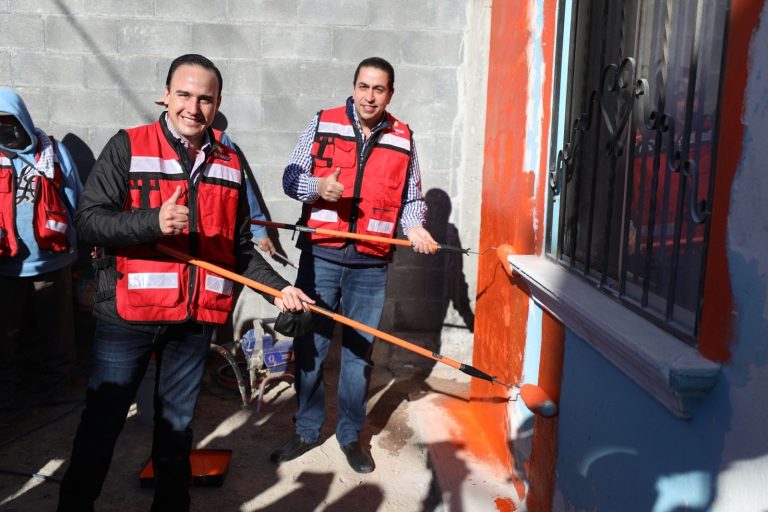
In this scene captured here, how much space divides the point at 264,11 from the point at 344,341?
2.38 m

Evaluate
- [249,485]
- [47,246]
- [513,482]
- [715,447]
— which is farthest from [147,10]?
[715,447]

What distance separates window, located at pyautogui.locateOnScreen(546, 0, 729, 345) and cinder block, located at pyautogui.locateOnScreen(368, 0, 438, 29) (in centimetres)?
198

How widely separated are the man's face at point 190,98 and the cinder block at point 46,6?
257 cm

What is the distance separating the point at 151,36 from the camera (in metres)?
4.56

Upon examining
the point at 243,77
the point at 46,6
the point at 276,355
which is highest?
the point at 46,6

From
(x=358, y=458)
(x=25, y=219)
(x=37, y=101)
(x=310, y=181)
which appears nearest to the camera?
(x=310, y=181)

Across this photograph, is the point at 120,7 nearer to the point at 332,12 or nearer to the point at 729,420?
the point at 332,12

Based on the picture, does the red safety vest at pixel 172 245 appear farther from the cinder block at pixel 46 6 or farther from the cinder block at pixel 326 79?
the cinder block at pixel 46 6

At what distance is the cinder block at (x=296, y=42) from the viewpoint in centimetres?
462

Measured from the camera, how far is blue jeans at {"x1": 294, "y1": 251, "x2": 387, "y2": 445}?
3459 mm

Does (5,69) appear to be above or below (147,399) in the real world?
above

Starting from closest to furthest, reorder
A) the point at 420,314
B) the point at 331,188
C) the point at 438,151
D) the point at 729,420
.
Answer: the point at 729,420
the point at 331,188
the point at 438,151
the point at 420,314

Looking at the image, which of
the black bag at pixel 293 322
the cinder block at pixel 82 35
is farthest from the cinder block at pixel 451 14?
the black bag at pixel 293 322

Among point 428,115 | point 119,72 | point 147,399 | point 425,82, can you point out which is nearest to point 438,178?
point 428,115
